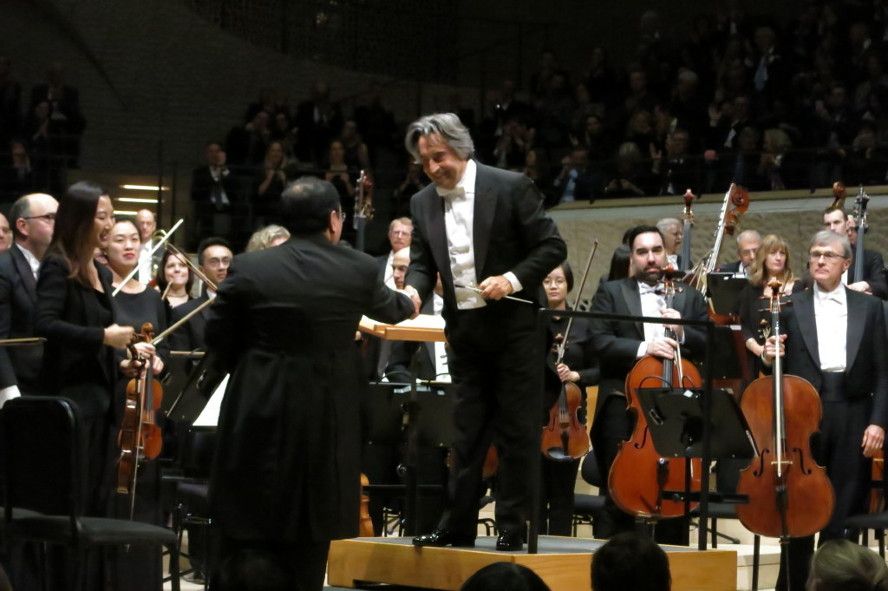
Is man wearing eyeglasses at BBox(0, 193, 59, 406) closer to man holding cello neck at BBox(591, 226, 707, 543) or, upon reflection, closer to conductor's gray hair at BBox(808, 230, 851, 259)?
man holding cello neck at BBox(591, 226, 707, 543)

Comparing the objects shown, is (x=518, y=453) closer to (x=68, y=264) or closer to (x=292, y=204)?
(x=292, y=204)

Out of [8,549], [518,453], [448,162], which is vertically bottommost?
[8,549]

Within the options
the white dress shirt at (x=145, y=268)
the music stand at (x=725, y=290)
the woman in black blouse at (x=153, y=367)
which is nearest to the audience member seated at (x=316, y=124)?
the white dress shirt at (x=145, y=268)

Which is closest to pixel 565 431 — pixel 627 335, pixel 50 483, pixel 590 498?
pixel 590 498

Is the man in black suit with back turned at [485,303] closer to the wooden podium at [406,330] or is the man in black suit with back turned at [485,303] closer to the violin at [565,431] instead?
the wooden podium at [406,330]

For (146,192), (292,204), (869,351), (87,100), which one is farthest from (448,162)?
(87,100)

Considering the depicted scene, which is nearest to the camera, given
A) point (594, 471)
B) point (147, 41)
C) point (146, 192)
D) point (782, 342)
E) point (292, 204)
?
point (292, 204)

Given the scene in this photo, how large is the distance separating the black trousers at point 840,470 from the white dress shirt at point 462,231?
2.12 meters

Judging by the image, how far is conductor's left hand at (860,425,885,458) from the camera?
613cm

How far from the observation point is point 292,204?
4297 mm

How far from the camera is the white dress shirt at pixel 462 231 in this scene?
4.71m

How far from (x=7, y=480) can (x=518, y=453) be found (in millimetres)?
1503

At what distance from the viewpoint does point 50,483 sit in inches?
173

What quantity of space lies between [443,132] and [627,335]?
1895mm
